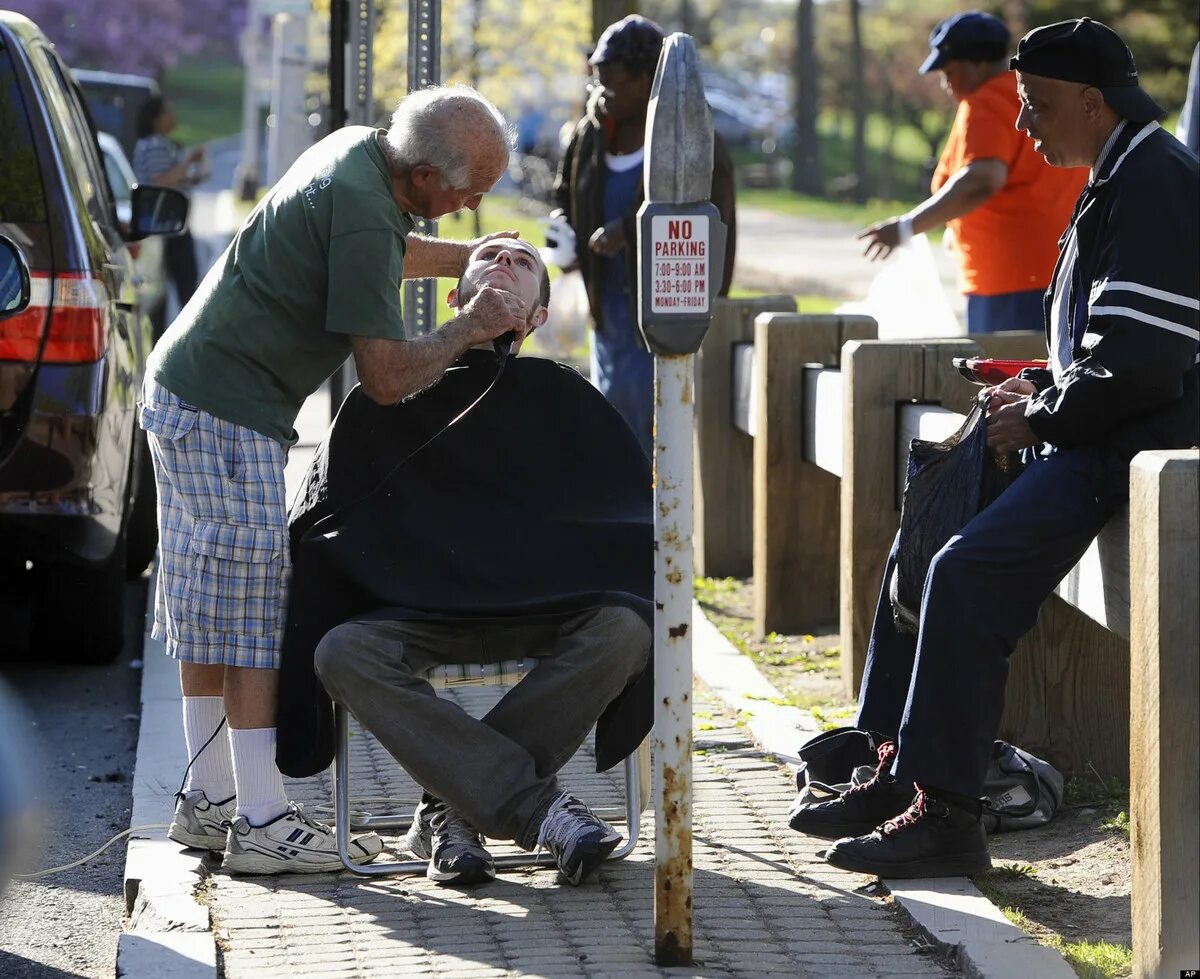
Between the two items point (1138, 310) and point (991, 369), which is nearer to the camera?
point (1138, 310)

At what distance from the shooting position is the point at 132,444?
6.16 meters

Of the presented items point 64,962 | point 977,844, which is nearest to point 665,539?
point 977,844

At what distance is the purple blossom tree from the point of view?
62.2m

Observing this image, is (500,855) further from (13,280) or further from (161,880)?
(13,280)

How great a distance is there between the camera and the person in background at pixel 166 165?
536 inches

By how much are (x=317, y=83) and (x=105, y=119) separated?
515 centimetres

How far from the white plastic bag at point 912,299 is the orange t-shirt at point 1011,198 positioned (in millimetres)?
315

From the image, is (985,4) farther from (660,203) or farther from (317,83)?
(660,203)

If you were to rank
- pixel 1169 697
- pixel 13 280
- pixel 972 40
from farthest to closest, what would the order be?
pixel 972 40 < pixel 13 280 < pixel 1169 697

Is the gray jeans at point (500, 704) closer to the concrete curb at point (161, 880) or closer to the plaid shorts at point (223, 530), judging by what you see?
the plaid shorts at point (223, 530)

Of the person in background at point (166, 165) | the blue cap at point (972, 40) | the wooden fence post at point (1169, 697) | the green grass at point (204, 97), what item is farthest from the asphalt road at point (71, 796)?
the green grass at point (204, 97)

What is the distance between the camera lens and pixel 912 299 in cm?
727

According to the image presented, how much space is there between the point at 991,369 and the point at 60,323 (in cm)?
264

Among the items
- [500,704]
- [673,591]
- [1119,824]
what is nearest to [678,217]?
[673,591]
